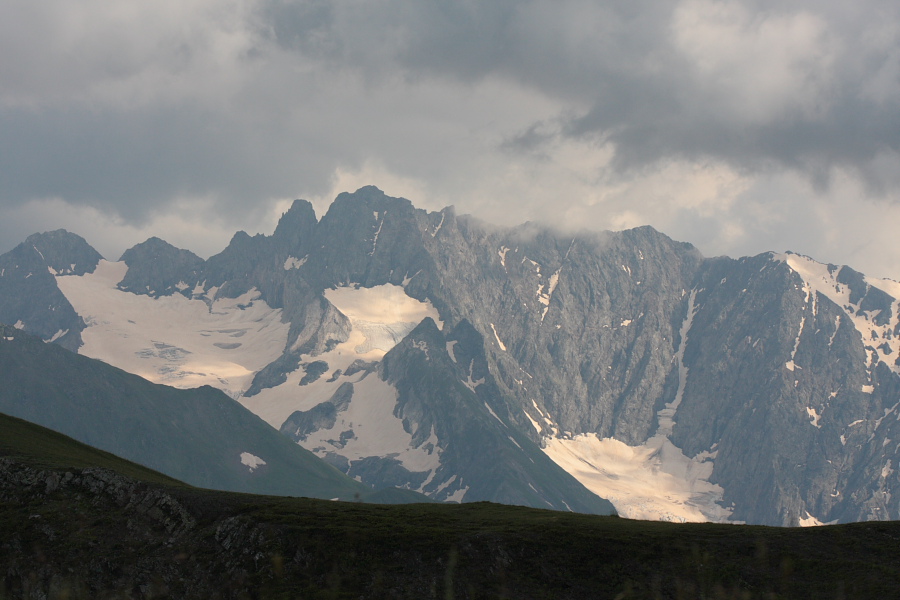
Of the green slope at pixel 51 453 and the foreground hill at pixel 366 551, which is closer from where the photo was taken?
the foreground hill at pixel 366 551

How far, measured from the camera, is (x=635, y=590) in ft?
265

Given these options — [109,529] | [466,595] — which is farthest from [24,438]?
[466,595]

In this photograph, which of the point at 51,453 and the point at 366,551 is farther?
the point at 51,453

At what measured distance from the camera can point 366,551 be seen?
86.6 m

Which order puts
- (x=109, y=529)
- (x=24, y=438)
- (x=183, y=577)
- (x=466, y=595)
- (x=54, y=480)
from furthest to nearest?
1. (x=24, y=438)
2. (x=54, y=480)
3. (x=109, y=529)
4. (x=183, y=577)
5. (x=466, y=595)

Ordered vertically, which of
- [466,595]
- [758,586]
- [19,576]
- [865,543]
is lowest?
[19,576]

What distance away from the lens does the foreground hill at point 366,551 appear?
8081 cm

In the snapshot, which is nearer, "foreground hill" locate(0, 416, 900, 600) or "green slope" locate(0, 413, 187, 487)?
"foreground hill" locate(0, 416, 900, 600)

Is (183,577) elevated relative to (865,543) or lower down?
lower down

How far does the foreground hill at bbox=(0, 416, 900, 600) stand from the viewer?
8081cm

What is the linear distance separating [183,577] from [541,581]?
29.6 m

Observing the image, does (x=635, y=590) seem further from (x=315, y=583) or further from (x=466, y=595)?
(x=315, y=583)

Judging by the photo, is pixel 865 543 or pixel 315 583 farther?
pixel 865 543

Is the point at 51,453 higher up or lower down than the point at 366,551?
higher up
